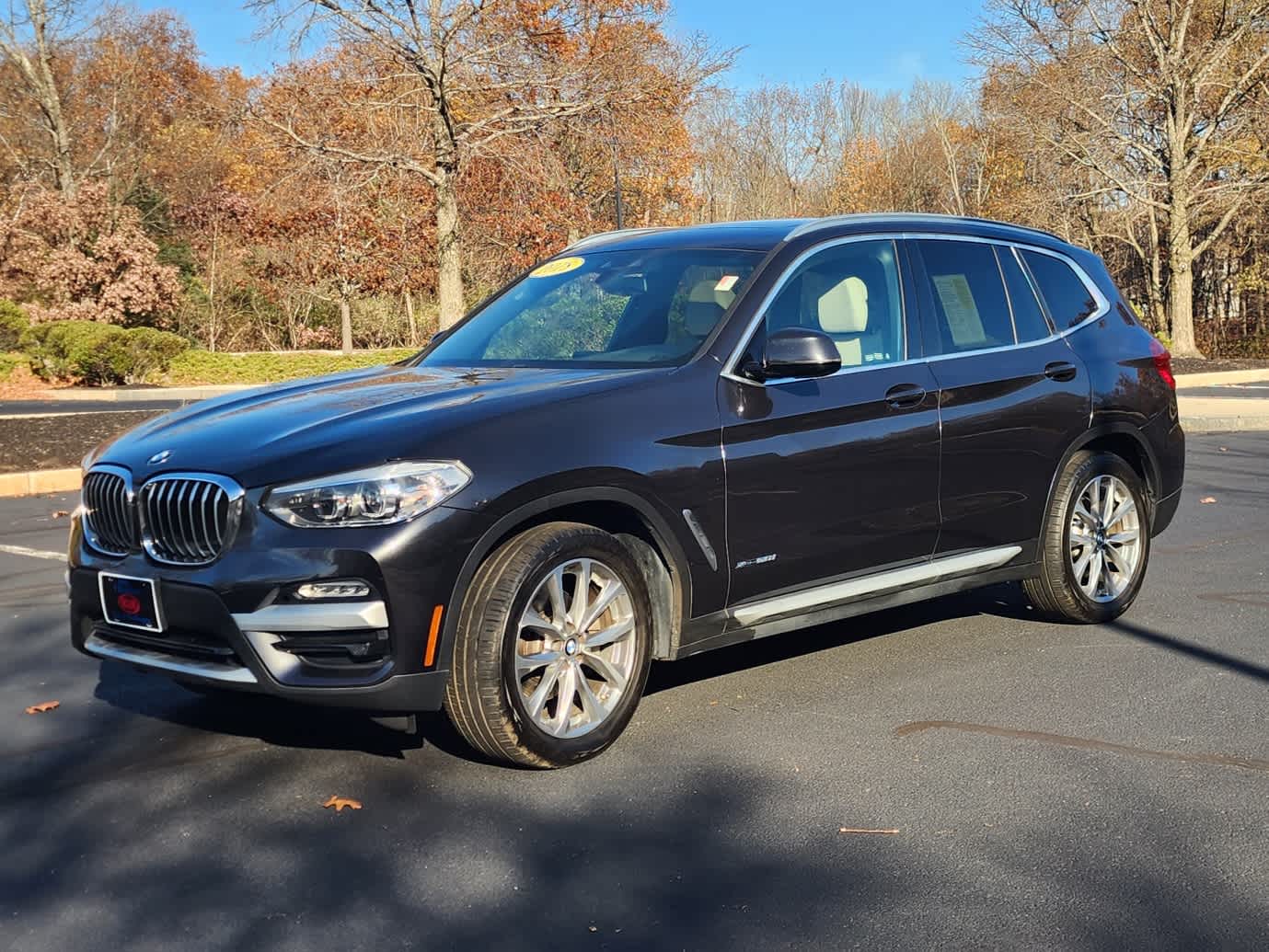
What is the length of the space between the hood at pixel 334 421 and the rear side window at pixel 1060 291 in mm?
2427

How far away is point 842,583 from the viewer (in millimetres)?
5449

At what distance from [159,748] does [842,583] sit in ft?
8.44

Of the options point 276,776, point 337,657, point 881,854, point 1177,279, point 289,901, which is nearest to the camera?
point 289,901

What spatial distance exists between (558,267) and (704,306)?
1.09 meters

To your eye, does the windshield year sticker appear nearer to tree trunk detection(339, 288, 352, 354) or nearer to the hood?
the hood

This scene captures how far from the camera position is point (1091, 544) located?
6.62 metres

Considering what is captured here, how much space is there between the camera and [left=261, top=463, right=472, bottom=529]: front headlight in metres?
4.24

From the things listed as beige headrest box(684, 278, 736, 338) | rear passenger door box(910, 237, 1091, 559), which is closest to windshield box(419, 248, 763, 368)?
beige headrest box(684, 278, 736, 338)

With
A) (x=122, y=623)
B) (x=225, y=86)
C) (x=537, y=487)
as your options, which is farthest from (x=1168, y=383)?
(x=225, y=86)

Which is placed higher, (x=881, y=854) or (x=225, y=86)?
(x=225, y=86)

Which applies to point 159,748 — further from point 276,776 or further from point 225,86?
point 225,86

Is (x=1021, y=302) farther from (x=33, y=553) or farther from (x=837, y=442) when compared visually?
(x=33, y=553)

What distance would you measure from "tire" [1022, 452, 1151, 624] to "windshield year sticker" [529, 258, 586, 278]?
2376mm

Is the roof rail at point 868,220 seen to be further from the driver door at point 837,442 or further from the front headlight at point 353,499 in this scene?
the front headlight at point 353,499
